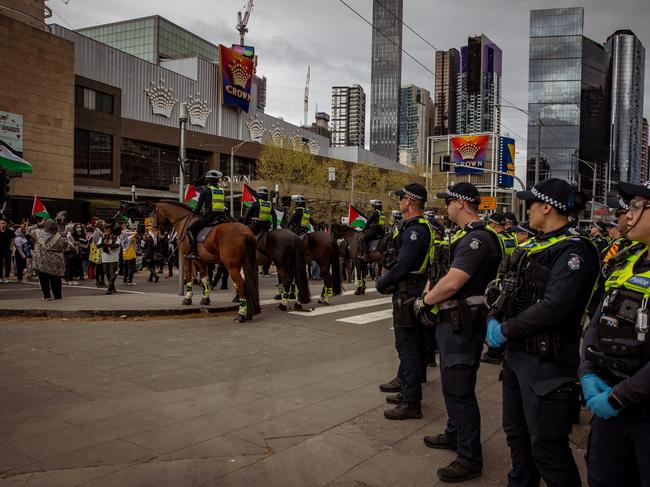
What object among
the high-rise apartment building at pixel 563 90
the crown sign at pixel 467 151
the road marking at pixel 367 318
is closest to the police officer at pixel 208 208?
the road marking at pixel 367 318

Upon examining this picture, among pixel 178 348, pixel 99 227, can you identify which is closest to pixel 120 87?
pixel 99 227

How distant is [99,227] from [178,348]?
9.45 m

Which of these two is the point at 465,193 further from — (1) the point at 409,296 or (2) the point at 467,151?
(2) the point at 467,151

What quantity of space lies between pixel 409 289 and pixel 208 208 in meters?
7.01

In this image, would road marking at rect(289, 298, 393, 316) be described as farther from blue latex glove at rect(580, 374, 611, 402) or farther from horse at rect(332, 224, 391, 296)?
blue latex glove at rect(580, 374, 611, 402)

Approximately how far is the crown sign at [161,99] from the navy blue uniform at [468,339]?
4961cm

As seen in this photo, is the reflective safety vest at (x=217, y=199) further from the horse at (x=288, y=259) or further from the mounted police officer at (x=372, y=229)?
the mounted police officer at (x=372, y=229)

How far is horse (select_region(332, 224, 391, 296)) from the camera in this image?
591 inches

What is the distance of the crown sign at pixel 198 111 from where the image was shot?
176 ft

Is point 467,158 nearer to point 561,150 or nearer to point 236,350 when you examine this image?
point 561,150

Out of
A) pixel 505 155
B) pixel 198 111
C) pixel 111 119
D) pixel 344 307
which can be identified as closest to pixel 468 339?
pixel 344 307

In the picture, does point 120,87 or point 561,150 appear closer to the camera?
point 120,87

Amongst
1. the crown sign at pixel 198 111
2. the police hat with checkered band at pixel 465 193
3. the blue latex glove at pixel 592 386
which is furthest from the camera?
the crown sign at pixel 198 111

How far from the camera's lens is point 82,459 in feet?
13.6
